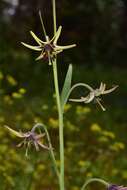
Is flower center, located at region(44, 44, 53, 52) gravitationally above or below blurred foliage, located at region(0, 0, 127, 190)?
below

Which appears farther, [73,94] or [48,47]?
[73,94]

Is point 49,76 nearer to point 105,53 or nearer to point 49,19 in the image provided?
point 49,19

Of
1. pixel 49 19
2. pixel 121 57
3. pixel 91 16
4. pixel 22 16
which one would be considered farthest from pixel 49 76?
pixel 121 57

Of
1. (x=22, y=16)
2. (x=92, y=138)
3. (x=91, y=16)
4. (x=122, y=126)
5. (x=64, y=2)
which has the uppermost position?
(x=91, y=16)

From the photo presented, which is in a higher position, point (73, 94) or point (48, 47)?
point (73, 94)

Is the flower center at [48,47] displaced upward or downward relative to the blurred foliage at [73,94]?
downward

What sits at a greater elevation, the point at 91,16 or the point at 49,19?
the point at 91,16

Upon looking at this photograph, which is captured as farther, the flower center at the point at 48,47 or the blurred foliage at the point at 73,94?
the blurred foliage at the point at 73,94

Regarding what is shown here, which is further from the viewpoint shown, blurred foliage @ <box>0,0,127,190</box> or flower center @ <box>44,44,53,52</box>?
blurred foliage @ <box>0,0,127,190</box>
